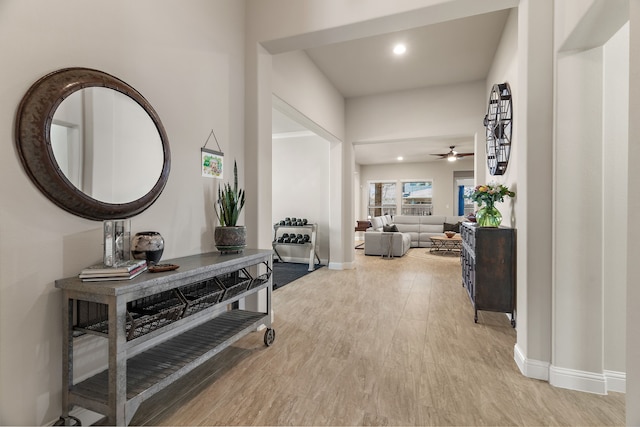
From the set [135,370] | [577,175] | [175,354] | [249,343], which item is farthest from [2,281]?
[577,175]

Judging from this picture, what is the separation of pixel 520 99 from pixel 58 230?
3015 millimetres

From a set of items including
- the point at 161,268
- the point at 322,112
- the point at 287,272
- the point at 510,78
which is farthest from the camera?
the point at 287,272

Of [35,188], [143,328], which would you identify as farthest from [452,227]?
[35,188]

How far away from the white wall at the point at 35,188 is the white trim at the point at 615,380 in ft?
9.80

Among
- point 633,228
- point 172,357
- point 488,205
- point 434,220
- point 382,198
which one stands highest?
point 382,198

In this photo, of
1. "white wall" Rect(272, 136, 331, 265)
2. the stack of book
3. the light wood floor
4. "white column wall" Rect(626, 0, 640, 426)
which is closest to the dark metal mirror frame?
the stack of book

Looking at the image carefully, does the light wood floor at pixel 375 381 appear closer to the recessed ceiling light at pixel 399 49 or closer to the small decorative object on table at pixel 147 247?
the small decorative object on table at pixel 147 247

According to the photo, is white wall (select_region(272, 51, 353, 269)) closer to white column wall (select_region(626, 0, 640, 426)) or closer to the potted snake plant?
the potted snake plant

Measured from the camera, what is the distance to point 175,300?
6.62ft

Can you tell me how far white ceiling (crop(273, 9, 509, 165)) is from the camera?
3.57m

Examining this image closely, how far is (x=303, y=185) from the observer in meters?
6.54

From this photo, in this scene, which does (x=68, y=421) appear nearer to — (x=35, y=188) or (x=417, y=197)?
(x=35, y=188)

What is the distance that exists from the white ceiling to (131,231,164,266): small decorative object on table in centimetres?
340

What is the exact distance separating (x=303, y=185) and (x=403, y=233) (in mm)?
3440
